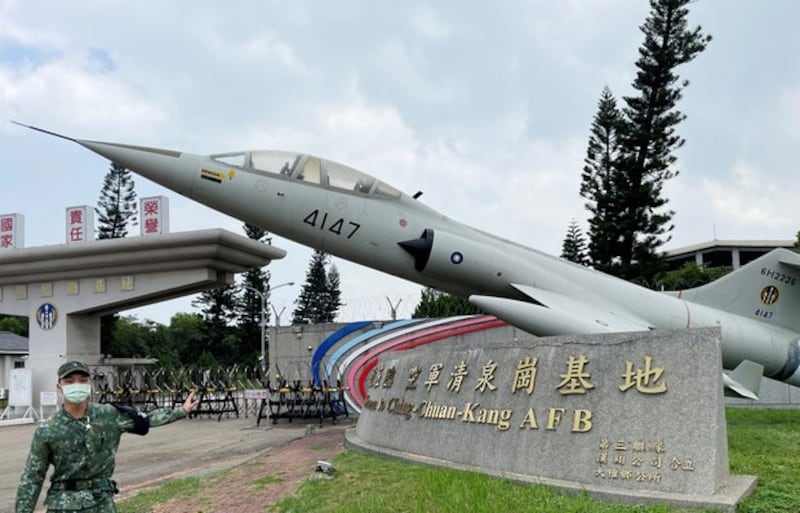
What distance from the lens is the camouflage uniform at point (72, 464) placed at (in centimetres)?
335

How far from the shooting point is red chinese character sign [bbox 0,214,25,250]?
22469mm

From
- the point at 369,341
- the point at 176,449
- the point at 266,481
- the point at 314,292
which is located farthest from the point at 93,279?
the point at 314,292

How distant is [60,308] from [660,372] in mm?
21393

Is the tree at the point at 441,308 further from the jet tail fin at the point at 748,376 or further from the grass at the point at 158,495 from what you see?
the grass at the point at 158,495

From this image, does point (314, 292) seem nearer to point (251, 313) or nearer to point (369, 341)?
point (251, 313)

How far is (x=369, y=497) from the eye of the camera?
5609 mm

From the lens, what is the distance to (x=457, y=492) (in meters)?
5.24

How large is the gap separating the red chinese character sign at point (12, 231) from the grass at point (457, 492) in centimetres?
1861

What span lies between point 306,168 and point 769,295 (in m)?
7.11

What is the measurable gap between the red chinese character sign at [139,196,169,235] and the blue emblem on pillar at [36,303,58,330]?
455cm

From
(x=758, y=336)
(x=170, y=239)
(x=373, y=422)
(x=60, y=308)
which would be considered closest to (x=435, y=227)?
(x=373, y=422)

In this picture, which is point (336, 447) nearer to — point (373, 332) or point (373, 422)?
point (373, 422)

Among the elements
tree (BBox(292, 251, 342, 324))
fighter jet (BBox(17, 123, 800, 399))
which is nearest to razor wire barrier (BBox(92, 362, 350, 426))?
fighter jet (BBox(17, 123, 800, 399))

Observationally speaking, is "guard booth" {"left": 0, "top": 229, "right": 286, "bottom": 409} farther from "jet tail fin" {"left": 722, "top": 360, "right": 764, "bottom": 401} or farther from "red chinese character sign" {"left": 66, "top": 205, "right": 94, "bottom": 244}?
"jet tail fin" {"left": 722, "top": 360, "right": 764, "bottom": 401}
